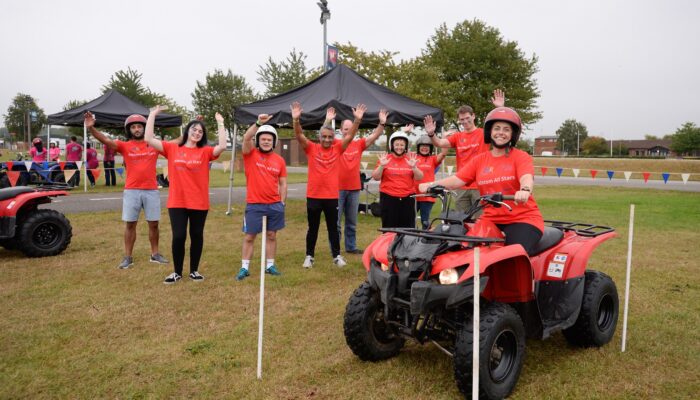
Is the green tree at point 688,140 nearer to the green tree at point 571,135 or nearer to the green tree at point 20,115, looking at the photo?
the green tree at point 571,135

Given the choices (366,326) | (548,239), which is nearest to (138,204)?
(366,326)

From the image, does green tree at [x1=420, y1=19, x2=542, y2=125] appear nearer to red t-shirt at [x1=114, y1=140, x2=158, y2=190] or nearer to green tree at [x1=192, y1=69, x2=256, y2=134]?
green tree at [x1=192, y1=69, x2=256, y2=134]

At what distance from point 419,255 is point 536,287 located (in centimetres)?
112

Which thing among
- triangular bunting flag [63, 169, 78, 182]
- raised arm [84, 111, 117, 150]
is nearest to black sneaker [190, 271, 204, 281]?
raised arm [84, 111, 117, 150]

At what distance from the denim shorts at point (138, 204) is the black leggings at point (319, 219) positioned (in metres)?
2.11

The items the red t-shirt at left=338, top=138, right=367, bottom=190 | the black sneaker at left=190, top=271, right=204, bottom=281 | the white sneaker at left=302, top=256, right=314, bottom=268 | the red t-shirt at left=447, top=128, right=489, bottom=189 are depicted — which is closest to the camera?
the black sneaker at left=190, top=271, right=204, bottom=281

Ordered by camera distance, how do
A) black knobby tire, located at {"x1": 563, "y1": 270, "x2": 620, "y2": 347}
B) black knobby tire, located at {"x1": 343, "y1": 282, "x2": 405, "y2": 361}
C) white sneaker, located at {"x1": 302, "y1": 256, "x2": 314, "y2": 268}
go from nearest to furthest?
black knobby tire, located at {"x1": 343, "y1": 282, "x2": 405, "y2": 361} → black knobby tire, located at {"x1": 563, "y1": 270, "x2": 620, "y2": 347} → white sneaker, located at {"x1": 302, "y1": 256, "x2": 314, "y2": 268}

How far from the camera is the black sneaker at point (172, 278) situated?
6.33m

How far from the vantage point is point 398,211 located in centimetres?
735

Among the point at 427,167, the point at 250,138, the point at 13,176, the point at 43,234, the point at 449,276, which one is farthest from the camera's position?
the point at 13,176

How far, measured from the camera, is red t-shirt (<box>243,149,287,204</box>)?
6613mm

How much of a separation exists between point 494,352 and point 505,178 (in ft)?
4.49

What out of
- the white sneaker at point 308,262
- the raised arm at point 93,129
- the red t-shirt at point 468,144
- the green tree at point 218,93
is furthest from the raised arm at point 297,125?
the green tree at point 218,93

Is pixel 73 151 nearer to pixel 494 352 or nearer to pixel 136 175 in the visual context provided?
pixel 136 175
